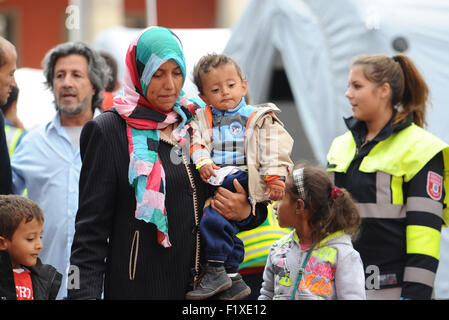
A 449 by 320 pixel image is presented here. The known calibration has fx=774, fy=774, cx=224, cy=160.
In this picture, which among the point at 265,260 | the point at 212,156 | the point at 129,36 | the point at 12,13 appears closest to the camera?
the point at 212,156

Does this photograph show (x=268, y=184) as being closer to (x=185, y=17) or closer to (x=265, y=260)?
(x=265, y=260)

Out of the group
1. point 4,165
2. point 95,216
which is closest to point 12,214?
point 4,165

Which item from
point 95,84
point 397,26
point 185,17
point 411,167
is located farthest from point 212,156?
point 185,17

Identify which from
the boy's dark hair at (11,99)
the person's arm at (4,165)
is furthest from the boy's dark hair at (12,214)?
the boy's dark hair at (11,99)

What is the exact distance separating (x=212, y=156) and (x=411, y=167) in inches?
45.3

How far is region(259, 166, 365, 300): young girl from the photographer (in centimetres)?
303

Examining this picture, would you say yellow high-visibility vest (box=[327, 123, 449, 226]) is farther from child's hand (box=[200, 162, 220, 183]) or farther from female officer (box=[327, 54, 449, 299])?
child's hand (box=[200, 162, 220, 183])

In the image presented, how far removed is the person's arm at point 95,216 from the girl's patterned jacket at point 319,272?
31.3 inches

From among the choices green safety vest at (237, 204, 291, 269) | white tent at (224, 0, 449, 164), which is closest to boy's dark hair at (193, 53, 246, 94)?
green safety vest at (237, 204, 291, 269)

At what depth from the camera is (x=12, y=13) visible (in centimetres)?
1883

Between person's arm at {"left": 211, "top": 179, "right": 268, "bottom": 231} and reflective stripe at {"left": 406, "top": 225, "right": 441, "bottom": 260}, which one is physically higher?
person's arm at {"left": 211, "top": 179, "right": 268, "bottom": 231}

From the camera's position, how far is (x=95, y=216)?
267 cm

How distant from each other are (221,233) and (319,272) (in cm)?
53

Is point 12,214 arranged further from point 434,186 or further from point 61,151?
point 434,186
